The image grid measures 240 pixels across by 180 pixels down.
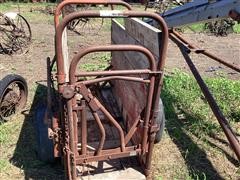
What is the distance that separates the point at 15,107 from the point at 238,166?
3.22 metres

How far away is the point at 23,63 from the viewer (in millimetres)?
7887

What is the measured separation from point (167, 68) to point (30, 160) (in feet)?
14.6

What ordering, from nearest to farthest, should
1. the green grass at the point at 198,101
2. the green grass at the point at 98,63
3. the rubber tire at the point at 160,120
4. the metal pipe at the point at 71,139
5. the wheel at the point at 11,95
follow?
the metal pipe at the point at 71,139 → the rubber tire at the point at 160,120 → the wheel at the point at 11,95 → the green grass at the point at 198,101 → the green grass at the point at 98,63

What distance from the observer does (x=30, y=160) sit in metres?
4.14

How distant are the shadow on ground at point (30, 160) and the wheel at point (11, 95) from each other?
0.32 meters

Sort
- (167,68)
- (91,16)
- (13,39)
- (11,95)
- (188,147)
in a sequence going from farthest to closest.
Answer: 1. (13,39)
2. (167,68)
3. (11,95)
4. (188,147)
5. (91,16)

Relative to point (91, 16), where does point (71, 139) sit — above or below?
below

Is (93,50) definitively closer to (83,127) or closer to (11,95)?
(83,127)

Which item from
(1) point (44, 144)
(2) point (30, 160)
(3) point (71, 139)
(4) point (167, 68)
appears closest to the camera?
(3) point (71, 139)

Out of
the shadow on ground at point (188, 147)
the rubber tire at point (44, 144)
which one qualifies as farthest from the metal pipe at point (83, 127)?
the shadow on ground at point (188, 147)

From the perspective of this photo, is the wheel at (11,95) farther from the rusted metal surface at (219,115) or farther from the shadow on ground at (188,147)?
the rusted metal surface at (219,115)

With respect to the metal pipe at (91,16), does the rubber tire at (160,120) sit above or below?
below

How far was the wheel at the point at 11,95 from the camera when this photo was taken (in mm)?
4887

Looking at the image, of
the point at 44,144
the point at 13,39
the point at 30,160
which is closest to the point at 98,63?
the point at 13,39
